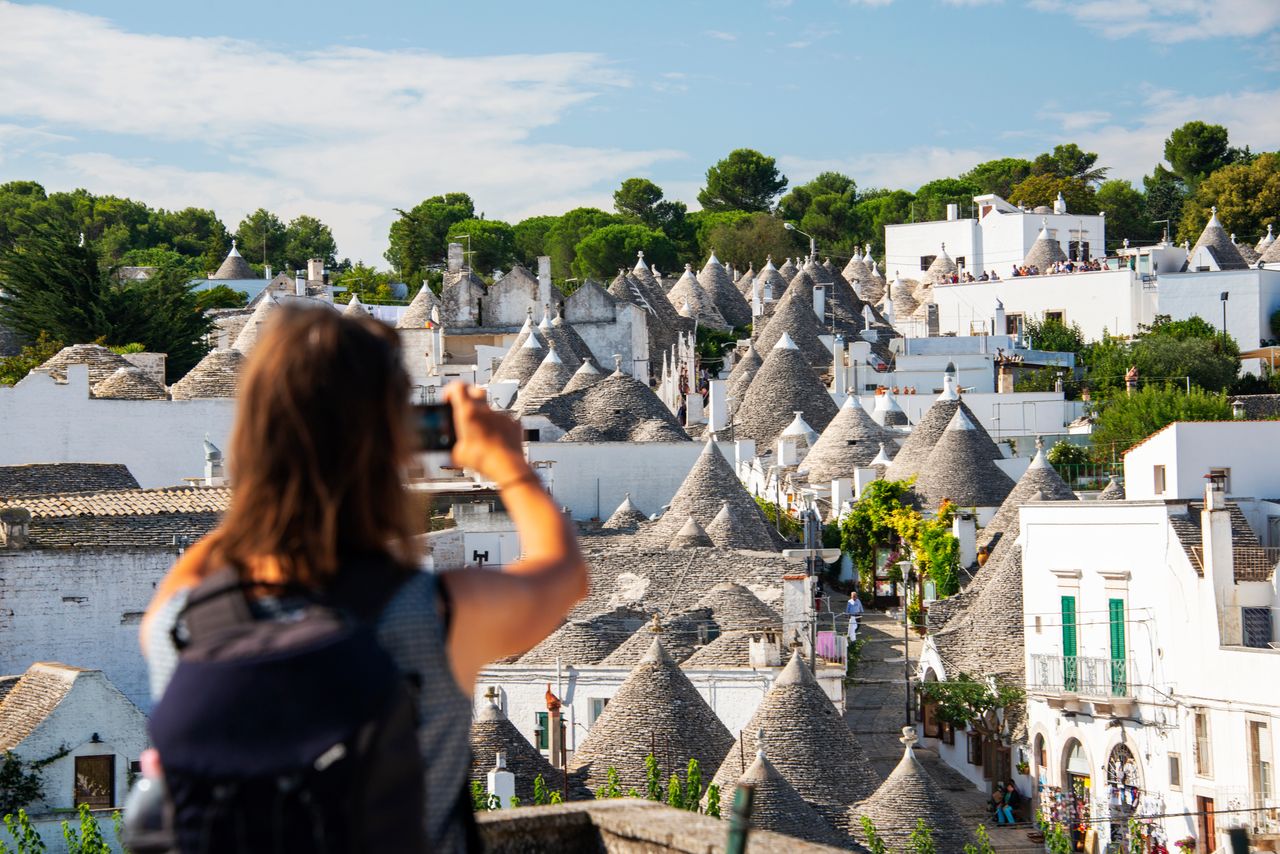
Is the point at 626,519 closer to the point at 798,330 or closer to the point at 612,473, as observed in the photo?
the point at 612,473

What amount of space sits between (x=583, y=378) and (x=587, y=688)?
24259mm

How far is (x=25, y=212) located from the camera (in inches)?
3954

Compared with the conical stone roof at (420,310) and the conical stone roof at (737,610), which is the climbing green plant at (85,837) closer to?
the conical stone roof at (737,610)

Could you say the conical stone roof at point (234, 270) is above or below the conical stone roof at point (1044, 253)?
above

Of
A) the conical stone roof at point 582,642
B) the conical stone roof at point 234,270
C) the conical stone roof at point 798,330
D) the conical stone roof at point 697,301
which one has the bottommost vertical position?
the conical stone roof at point 582,642

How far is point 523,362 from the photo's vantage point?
189 ft

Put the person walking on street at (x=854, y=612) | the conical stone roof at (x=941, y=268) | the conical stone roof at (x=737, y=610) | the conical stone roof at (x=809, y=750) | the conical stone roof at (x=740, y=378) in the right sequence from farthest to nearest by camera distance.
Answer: the conical stone roof at (x=941, y=268), the conical stone roof at (x=740, y=378), the person walking on street at (x=854, y=612), the conical stone roof at (x=737, y=610), the conical stone roof at (x=809, y=750)

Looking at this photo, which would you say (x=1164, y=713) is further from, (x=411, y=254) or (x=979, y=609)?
(x=411, y=254)

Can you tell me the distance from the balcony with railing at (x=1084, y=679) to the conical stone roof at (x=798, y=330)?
35332 mm

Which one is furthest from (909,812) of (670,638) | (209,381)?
(209,381)

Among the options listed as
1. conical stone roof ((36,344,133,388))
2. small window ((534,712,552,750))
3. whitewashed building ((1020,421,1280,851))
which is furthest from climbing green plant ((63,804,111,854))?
conical stone roof ((36,344,133,388))

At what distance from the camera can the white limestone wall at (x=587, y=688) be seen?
30.0m

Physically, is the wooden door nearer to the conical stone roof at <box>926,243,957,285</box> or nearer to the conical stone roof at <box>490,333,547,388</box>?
the conical stone roof at <box>490,333,547,388</box>

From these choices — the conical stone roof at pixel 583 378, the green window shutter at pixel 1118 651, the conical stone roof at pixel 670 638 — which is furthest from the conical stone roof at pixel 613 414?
the green window shutter at pixel 1118 651
